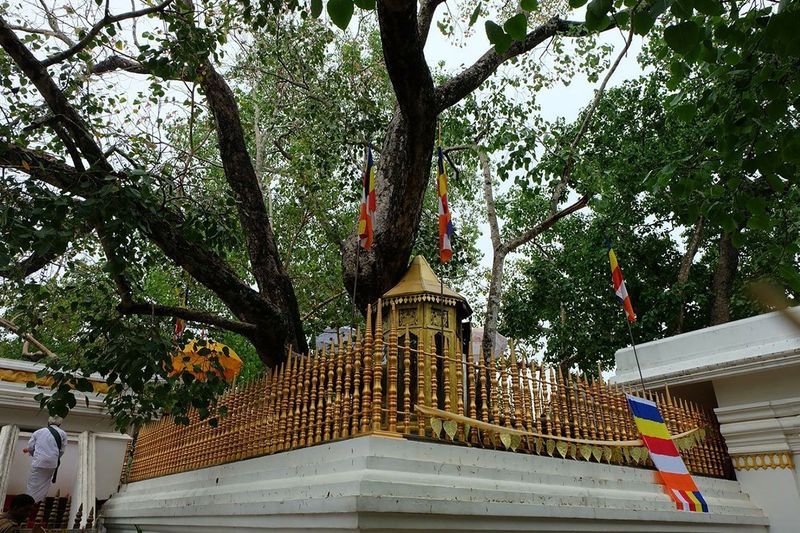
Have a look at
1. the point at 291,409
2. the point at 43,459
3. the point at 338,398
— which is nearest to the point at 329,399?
the point at 338,398

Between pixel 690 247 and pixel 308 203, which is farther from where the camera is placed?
pixel 690 247

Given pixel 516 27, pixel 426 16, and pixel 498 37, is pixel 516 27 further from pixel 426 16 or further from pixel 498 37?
pixel 426 16

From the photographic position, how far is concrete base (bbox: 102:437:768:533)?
3955 millimetres

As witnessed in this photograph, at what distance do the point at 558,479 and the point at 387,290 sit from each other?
11.1ft

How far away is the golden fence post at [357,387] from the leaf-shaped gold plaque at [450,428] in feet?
2.22

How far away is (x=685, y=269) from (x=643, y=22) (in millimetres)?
12656

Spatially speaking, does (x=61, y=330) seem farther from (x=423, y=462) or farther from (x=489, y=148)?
(x=423, y=462)

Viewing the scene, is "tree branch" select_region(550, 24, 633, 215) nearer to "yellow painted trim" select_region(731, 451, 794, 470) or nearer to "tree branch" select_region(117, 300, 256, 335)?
"yellow painted trim" select_region(731, 451, 794, 470)

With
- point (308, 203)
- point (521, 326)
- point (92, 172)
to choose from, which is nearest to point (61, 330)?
point (308, 203)

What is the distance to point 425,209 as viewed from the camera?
15.8 meters

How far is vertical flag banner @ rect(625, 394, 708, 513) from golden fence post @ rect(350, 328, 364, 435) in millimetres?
3302

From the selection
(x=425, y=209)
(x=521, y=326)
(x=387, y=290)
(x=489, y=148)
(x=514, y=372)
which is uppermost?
(x=425, y=209)

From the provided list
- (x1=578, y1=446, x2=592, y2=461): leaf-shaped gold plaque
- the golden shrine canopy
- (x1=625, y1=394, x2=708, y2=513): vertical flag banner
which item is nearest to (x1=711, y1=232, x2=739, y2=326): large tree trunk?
(x1=625, y1=394, x2=708, y2=513): vertical flag banner

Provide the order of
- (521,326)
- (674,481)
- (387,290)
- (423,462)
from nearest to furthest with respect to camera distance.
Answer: (423,462) → (674,481) → (387,290) → (521,326)
